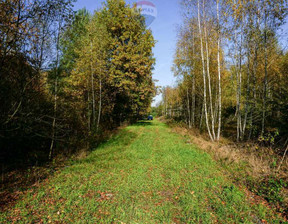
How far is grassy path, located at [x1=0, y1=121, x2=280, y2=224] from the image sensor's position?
10.6 ft

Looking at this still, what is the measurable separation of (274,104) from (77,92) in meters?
14.2

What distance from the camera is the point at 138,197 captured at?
13.1 ft

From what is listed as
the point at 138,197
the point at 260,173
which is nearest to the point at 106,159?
the point at 138,197

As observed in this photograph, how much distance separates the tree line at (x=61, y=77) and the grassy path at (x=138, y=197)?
1.94 metres

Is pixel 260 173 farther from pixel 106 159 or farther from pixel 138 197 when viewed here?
pixel 106 159

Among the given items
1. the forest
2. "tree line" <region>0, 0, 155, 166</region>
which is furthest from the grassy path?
"tree line" <region>0, 0, 155, 166</region>

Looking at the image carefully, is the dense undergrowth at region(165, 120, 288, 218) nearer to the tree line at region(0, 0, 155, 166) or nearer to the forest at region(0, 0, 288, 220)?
the forest at region(0, 0, 288, 220)

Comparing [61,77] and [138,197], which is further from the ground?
[61,77]

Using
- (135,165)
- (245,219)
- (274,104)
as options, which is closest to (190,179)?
(245,219)

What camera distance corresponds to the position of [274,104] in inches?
297

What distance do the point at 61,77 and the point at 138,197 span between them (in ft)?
30.2

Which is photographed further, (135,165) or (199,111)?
(199,111)

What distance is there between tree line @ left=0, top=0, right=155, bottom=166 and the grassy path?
194 cm

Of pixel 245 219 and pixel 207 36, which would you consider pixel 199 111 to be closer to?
pixel 207 36
